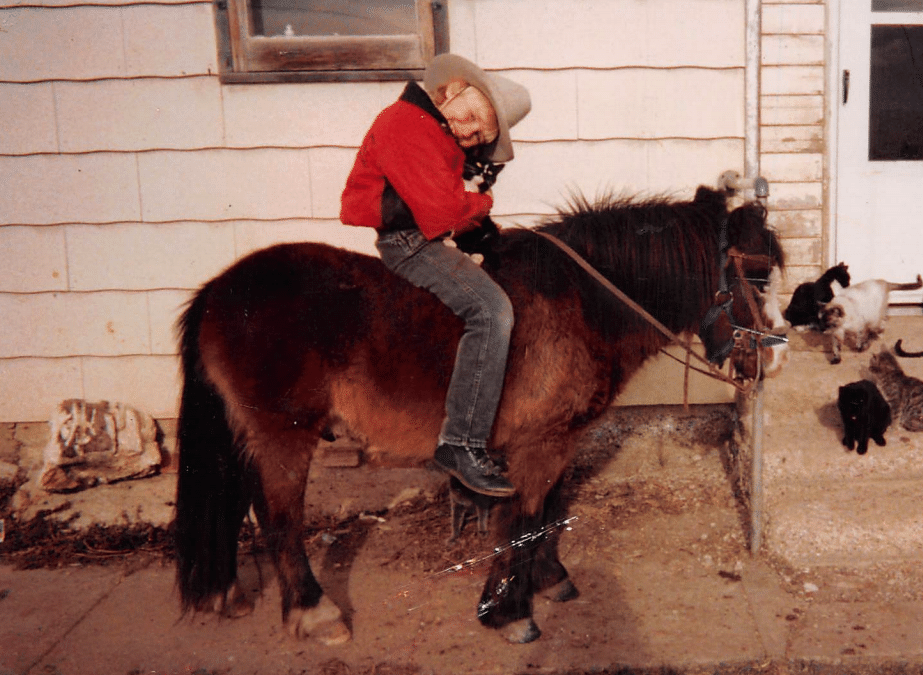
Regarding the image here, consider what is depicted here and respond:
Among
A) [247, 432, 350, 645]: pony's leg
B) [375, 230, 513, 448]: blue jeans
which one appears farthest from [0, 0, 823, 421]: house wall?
[247, 432, 350, 645]: pony's leg

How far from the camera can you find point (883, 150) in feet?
16.5

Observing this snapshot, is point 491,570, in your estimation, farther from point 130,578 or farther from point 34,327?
point 34,327

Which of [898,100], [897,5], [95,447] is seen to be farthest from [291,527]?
[897,5]

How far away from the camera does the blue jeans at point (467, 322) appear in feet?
10.0

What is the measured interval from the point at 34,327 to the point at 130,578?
1.76 metres

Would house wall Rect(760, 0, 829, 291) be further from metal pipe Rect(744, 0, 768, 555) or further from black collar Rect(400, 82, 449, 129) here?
black collar Rect(400, 82, 449, 129)

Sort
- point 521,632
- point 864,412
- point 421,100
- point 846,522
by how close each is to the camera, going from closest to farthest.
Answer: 1. point 421,100
2. point 521,632
3. point 846,522
4. point 864,412

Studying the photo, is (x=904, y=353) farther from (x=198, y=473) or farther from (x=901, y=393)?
(x=198, y=473)

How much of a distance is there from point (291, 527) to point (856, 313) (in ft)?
11.5

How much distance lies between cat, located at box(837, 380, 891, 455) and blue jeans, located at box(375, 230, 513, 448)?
2131 mm

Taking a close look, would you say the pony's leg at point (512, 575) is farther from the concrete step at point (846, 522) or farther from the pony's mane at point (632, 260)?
the concrete step at point (846, 522)

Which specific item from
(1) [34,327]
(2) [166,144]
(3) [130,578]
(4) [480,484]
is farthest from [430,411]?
(1) [34,327]

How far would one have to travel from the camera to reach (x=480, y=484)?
313 centimetres

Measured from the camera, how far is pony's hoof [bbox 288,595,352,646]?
3.25 meters
